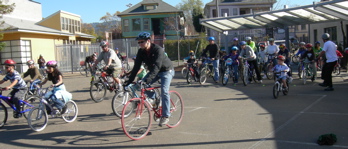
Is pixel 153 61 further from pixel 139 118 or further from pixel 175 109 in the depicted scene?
pixel 175 109

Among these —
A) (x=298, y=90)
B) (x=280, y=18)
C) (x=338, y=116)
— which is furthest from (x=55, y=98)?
(x=280, y=18)

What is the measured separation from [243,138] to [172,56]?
101ft

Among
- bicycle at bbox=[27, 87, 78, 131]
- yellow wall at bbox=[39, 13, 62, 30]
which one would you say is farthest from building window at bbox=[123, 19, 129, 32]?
bicycle at bbox=[27, 87, 78, 131]

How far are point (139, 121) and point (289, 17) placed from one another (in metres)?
13.4

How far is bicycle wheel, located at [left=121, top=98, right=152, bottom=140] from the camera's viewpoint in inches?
240

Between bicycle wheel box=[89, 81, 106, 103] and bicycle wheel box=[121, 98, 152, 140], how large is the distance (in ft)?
14.5

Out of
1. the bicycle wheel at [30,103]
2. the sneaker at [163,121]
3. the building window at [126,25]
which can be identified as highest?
the building window at [126,25]

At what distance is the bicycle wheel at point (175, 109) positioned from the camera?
6.89 meters

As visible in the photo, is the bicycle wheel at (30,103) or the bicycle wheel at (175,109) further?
the bicycle wheel at (30,103)

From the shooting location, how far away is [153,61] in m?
6.36

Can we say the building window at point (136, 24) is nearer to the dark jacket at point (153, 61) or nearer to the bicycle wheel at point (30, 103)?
the bicycle wheel at point (30, 103)

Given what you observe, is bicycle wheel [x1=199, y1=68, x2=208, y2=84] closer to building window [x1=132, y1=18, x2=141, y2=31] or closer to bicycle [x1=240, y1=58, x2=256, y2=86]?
bicycle [x1=240, y1=58, x2=256, y2=86]

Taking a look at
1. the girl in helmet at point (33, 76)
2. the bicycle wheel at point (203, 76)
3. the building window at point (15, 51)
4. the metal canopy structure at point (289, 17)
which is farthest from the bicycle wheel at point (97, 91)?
the building window at point (15, 51)

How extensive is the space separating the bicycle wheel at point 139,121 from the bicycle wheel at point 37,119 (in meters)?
2.13
